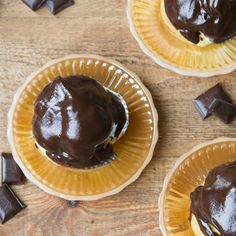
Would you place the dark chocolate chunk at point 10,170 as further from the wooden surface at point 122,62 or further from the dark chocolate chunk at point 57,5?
the dark chocolate chunk at point 57,5

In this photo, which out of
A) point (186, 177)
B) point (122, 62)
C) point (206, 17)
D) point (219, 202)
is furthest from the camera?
point (122, 62)

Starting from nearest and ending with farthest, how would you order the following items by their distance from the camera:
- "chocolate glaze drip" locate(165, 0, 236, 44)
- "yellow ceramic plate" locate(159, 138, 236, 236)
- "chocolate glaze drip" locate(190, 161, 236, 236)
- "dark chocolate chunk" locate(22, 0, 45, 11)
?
"chocolate glaze drip" locate(190, 161, 236, 236) → "chocolate glaze drip" locate(165, 0, 236, 44) → "yellow ceramic plate" locate(159, 138, 236, 236) → "dark chocolate chunk" locate(22, 0, 45, 11)

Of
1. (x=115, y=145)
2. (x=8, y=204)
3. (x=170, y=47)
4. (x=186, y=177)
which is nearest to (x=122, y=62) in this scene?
(x=170, y=47)

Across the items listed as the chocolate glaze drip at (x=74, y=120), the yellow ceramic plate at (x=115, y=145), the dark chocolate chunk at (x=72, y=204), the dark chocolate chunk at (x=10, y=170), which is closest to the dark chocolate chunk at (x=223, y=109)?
the yellow ceramic plate at (x=115, y=145)

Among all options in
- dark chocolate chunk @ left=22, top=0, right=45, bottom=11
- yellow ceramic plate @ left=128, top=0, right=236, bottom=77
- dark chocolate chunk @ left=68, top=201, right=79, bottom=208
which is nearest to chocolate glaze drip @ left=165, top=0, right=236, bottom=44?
yellow ceramic plate @ left=128, top=0, right=236, bottom=77

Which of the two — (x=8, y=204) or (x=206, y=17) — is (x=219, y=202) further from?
(x=8, y=204)

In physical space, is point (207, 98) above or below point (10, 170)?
above

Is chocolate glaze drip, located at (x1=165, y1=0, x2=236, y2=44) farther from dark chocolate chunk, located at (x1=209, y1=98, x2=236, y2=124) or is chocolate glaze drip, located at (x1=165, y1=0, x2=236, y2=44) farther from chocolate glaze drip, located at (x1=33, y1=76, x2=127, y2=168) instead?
chocolate glaze drip, located at (x1=33, y1=76, x2=127, y2=168)
